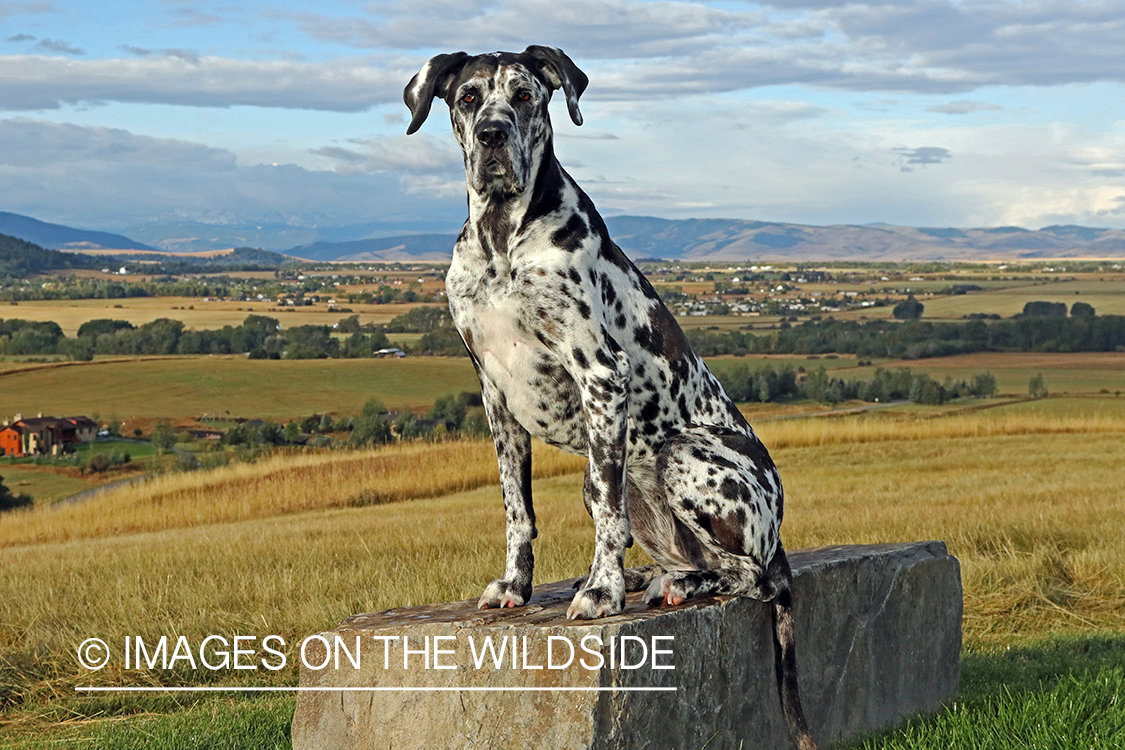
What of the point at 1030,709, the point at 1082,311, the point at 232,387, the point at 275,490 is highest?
the point at 1082,311

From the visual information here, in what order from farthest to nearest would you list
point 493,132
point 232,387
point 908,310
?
1. point 908,310
2. point 232,387
3. point 493,132

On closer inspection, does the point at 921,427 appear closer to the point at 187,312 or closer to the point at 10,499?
the point at 10,499

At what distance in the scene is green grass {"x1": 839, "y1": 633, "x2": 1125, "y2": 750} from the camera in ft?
18.8

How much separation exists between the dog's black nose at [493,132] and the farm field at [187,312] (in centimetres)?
8182

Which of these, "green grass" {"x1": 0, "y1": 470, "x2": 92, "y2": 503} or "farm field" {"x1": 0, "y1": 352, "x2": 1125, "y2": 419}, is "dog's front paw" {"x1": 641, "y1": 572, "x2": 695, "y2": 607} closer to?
"green grass" {"x1": 0, "y1": 470, "x2": 92, "y2": 503}

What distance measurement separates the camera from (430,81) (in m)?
5.12

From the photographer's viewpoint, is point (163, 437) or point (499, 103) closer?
point (499, 103)

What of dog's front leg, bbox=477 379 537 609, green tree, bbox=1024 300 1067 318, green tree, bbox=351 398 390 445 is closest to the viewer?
dog's front leg, bbox=477 379 537 609

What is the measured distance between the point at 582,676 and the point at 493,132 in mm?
2593


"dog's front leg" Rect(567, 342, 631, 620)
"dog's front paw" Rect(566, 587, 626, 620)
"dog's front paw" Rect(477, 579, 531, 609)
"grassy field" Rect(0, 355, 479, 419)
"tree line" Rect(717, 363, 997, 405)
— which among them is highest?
"dog's front leg" Rect(567, 342, 631, 620)

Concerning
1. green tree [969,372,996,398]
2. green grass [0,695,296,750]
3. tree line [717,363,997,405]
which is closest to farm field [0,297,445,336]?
tree line [717,363,997,405]

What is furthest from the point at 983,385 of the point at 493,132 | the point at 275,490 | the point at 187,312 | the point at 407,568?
the point at 187,312

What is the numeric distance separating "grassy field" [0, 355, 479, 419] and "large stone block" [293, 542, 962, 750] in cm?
4225

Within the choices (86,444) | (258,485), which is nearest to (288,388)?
(86,444)
